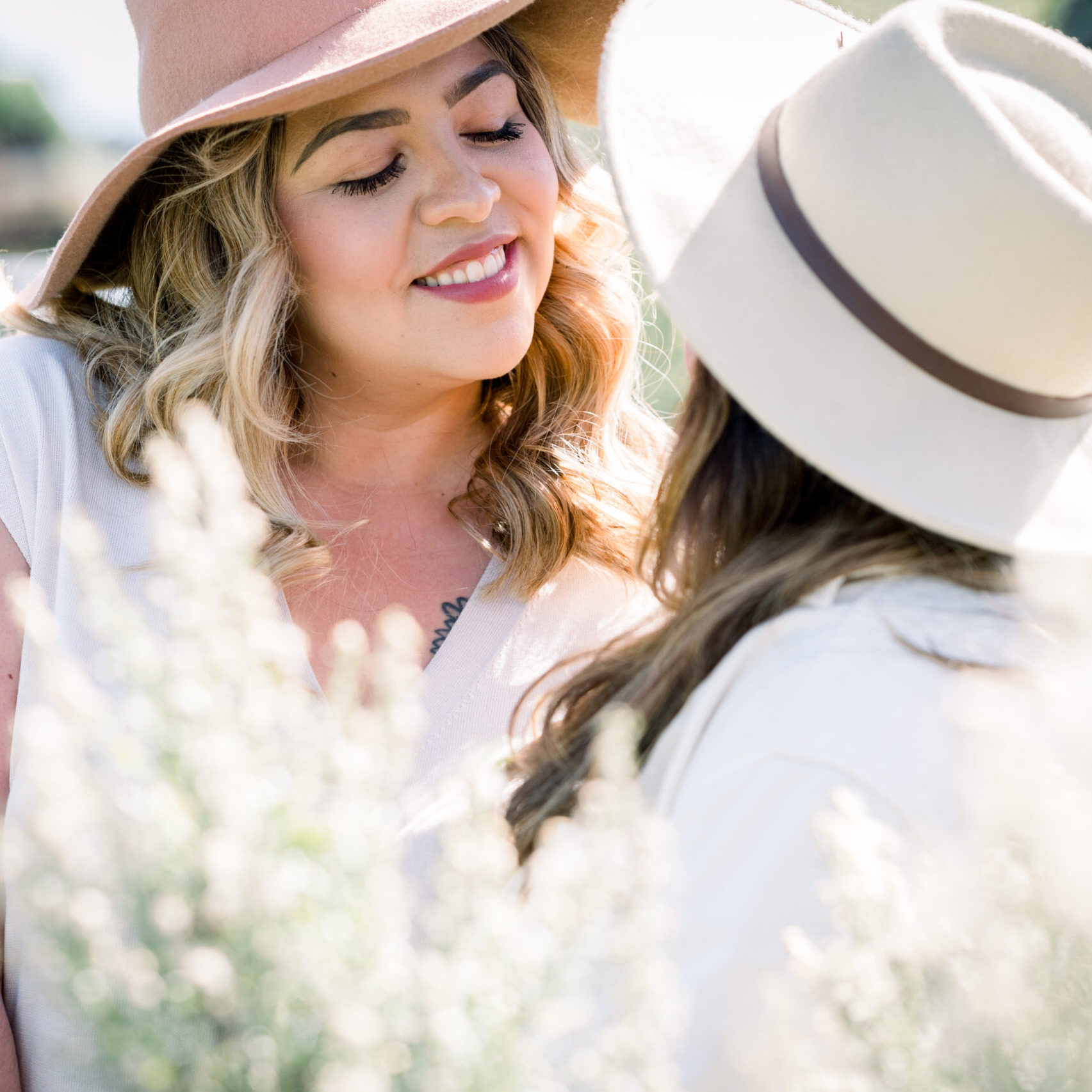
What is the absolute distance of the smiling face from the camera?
2221mm

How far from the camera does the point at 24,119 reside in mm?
27547

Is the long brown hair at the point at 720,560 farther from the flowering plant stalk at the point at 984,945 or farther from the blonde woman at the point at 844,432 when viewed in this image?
the flowering plant stalk at the point at 984,945

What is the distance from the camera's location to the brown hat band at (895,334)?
117 cm

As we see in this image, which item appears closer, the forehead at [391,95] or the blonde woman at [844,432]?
the blonde woman at [844,432]

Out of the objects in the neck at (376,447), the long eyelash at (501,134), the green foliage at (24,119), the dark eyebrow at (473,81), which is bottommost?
the green foliage at (24,119)

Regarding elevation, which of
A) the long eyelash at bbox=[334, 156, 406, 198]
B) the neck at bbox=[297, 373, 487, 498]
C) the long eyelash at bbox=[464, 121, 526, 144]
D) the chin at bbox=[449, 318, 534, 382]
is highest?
the long eyelash at bbox=[464, 121, 526, 144]

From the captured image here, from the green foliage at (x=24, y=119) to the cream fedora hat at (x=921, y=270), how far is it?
29.8m

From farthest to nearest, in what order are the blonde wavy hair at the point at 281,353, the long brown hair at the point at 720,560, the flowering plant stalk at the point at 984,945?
the blonde wavy hair at the point at 281,353 → the long brown hair at the point at 720,560 → the flowering plant stalk at the point at 984,945

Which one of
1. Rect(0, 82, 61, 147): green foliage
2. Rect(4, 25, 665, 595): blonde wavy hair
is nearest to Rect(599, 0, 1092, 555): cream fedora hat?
Rect(4, 25, 665, 595): blonde wavy hair

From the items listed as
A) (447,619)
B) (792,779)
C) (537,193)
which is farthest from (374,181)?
(792,779)

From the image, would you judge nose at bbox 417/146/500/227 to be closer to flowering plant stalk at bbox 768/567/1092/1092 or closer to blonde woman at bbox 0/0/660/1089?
blonde woman at bbox 0/0/660/1089

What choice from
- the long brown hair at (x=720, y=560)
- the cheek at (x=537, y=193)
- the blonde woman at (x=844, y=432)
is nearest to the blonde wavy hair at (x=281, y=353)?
the cheek at (x=537, y=193)

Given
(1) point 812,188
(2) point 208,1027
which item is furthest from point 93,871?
(1) point 812,188

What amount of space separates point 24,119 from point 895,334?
31.0m
